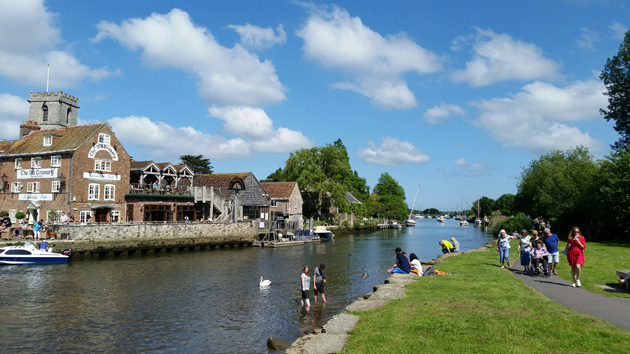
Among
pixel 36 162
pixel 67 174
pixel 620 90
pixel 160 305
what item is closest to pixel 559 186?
pixel 620 90

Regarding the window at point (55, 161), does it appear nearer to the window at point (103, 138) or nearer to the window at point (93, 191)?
the window at point (93, 191)

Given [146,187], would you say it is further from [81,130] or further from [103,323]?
[103,323]

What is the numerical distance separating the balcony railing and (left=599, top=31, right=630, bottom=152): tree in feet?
168

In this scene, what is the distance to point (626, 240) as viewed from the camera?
3772cm

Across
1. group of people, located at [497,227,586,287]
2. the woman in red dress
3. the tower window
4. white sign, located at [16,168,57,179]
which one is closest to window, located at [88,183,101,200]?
A: white sign, located at [16,168,57,179]

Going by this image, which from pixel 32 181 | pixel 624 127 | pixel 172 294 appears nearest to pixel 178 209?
pixel 32 181

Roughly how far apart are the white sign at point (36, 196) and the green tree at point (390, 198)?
92.2m

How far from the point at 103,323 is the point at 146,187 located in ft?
123

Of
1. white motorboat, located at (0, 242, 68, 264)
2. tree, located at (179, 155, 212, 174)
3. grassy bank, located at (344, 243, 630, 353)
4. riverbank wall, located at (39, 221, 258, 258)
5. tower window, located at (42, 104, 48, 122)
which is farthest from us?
tree, located at (179, 155, 212, 174)

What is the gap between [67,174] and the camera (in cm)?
4606

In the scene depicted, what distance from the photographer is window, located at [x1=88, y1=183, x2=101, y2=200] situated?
4741 centimetres

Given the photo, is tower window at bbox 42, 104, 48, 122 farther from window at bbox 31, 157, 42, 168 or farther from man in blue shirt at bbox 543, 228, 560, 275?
man in blue shirt at bbox 543, 228, 560, 275

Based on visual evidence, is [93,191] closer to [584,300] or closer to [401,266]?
[401,266]

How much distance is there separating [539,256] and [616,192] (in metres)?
24.1
